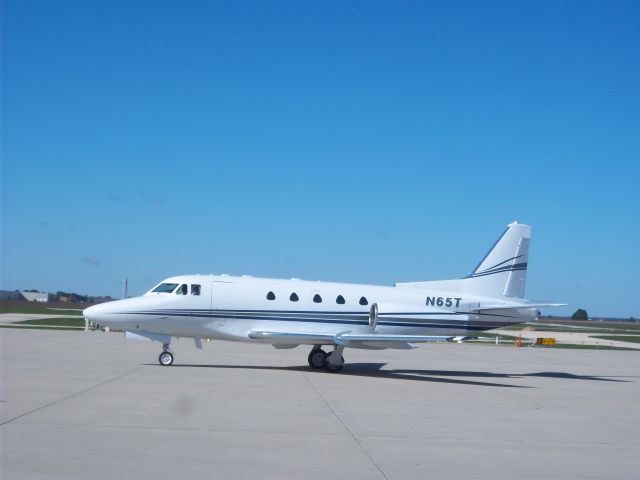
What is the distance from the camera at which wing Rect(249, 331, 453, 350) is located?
2122 cm

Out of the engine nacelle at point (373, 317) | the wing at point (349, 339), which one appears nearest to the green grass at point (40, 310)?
the wing at point (349, 339)

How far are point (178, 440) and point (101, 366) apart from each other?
11.2 m

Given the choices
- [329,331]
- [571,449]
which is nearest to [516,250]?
[329,331]

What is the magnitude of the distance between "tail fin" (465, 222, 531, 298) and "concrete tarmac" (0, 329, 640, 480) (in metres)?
3.11

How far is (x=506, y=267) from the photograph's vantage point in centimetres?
2525

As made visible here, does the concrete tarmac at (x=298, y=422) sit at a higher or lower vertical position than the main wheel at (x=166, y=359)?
lower

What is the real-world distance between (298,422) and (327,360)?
1035 centimetres

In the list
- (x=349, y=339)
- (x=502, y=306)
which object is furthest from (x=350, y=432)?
(x=502, y=306)

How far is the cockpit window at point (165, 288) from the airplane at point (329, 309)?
31 millimetres

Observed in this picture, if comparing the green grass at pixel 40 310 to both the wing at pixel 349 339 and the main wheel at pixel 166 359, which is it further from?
the wing at pixel 349 339

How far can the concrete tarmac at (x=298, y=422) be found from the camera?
9.30m

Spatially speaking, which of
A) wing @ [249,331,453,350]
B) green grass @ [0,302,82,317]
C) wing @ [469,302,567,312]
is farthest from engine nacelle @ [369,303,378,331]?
green grass @ [0,302,82,317]

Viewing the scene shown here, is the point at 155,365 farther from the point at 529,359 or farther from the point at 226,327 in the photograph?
the point at 529,359

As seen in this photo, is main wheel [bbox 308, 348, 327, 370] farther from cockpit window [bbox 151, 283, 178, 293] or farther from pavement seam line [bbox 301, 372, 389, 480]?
cockpit window [bbox 151, 283, 178, 293]
